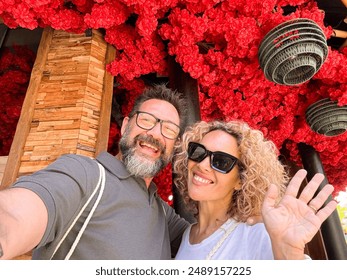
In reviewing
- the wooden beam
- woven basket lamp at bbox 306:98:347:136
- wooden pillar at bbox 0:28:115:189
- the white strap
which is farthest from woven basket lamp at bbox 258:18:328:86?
the wooden beam

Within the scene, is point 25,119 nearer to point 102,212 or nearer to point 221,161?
point 102,212

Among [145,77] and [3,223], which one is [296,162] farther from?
[3,223]

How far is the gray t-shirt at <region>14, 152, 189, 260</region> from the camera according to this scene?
1.09 meters

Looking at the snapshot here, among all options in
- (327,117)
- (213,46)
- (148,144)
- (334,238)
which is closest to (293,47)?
(213,46)

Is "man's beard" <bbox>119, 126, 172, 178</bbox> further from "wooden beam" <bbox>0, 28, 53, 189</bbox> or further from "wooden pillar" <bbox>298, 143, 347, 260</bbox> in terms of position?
"wooden pillar" <bbox>298, 143, 347, 260</bbox>

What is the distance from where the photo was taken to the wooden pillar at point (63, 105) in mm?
2898

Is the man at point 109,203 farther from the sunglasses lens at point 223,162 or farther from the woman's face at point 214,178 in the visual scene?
the sunglasses lens at point 223,162

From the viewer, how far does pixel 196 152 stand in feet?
5.78

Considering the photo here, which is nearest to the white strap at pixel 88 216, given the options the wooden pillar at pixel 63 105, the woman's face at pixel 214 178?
the woman's face at pixel 214 178

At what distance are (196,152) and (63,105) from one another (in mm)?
1929

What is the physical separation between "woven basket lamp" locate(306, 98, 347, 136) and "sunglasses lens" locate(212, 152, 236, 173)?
111 inches
